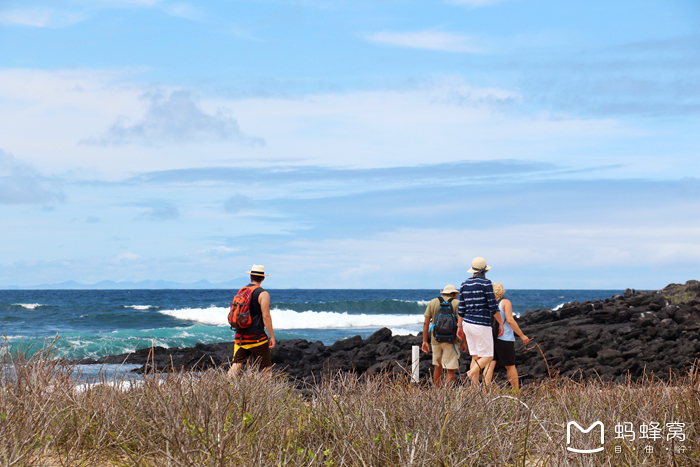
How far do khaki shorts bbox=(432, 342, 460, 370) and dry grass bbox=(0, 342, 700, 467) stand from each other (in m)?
3.08

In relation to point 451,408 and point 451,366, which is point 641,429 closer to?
point 451,408

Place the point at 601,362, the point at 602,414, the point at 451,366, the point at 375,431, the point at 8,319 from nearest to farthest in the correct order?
the point at 375,431 < the point at 602,414 < the point at 451,366 < the point at 601,362 < the point at 8,319

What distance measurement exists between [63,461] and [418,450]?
2644 mm

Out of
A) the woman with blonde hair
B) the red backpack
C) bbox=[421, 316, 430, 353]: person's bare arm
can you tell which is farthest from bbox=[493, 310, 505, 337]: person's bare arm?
the red backpack

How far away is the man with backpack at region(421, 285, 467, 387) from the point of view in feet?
27.8

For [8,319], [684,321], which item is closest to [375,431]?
[684,321]

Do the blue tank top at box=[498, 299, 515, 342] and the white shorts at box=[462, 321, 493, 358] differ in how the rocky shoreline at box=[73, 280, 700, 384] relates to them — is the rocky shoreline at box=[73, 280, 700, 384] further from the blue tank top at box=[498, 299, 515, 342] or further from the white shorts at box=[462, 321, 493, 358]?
the white shorts at box=[462, 321, 493, 358]

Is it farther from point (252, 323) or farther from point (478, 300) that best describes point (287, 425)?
point (478, 300)

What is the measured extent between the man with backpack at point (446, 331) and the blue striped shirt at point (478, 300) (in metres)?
0.53

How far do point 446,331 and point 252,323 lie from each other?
2.89 m

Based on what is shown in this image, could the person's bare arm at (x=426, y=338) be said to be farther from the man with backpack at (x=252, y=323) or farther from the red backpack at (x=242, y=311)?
the red backpack at (x=242, y=311)

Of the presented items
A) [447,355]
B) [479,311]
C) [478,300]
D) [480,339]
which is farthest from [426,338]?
[478,300]

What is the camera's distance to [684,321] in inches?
706

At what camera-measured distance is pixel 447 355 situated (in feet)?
28.2
